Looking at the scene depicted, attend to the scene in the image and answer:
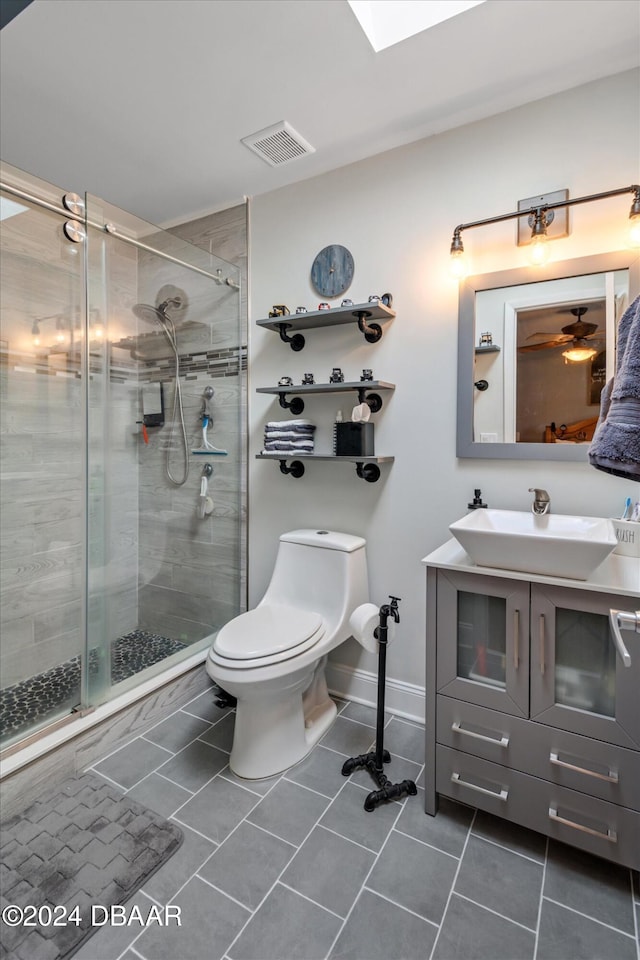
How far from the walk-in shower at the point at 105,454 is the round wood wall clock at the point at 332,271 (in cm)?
51

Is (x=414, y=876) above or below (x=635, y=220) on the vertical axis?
below

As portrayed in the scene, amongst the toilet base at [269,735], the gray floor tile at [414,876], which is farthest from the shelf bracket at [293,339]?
the gray floor tile at [414,876]

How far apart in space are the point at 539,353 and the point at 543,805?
1.44 m

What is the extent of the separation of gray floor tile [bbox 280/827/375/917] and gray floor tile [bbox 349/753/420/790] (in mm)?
248

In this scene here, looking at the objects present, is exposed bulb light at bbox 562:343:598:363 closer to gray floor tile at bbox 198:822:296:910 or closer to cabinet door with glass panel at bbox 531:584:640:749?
cabinet door with glass panel at bbox 531:584:640:749

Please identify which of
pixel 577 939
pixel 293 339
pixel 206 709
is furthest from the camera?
pixel 293 339

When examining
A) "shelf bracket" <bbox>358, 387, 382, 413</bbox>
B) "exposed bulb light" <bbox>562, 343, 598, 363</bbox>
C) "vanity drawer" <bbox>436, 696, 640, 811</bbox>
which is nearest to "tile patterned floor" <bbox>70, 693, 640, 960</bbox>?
"vanity drawer" <bbox>436, 696, 640, 811</bbox>

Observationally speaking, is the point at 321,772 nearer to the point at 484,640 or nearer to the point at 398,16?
the point at 484,640

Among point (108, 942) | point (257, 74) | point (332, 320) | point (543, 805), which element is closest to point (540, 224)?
point (332, 320)

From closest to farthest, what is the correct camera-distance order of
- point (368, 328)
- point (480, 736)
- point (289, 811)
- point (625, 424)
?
point (625, 424) < point (480, 736) < point (289, 811) < point (368, 328)

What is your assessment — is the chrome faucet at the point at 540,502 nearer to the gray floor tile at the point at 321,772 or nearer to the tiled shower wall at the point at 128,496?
the gray floor tile at the point at 321,772

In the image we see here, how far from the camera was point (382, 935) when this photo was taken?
1.16 m

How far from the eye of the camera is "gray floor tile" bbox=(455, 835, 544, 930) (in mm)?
1221

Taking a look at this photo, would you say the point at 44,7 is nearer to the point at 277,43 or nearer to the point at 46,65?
the point at 46,65
